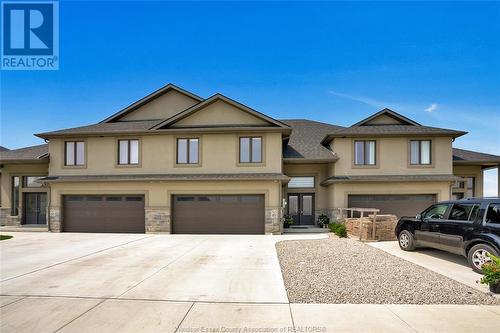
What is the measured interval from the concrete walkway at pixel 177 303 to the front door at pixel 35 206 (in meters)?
11.4

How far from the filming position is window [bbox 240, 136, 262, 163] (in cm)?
1681

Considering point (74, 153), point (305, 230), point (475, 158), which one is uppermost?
point (74, 153)

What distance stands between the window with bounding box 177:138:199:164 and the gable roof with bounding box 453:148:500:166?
16.0m

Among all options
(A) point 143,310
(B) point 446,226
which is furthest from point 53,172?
(B) point 446,226

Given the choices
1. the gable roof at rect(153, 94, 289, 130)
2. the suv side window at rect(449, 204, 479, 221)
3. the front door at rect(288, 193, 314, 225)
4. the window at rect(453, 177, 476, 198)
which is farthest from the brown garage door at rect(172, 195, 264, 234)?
the window at rect(453, 177, 476, 198)

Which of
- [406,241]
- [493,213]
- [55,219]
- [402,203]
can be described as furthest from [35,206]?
[493,213]

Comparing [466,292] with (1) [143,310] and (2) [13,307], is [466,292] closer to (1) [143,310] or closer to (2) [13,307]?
(1) [143,310]

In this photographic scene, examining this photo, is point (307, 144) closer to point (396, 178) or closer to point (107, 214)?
point (396, 178)

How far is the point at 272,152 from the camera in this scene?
1661 cm

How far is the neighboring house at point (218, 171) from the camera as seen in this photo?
16.5 meters

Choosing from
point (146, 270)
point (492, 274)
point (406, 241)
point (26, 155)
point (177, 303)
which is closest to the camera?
point (177, 303)

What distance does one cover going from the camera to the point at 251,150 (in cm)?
1686

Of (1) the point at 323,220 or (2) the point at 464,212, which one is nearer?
(2) the point at 464,212

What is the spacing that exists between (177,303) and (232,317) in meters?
1.28
